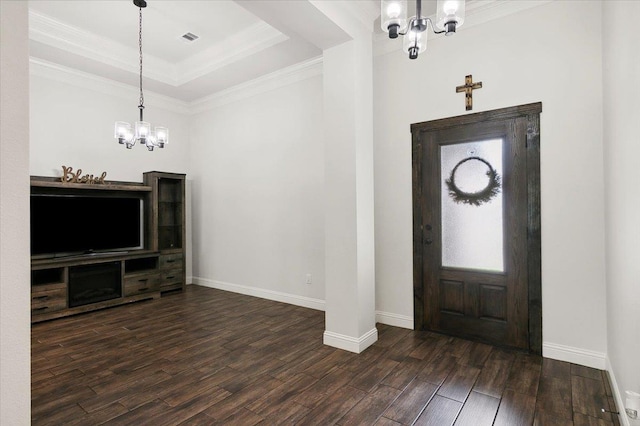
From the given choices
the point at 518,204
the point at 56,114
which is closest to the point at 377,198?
the point at 518,204

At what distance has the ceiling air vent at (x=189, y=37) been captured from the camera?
164 inches

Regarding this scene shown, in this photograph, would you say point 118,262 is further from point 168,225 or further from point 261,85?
point 261,85

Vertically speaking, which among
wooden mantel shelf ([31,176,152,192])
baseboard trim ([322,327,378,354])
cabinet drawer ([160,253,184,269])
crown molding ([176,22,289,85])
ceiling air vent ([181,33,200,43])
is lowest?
baseboard trim ([322,327,378,354])

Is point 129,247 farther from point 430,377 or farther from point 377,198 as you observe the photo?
point 430,377

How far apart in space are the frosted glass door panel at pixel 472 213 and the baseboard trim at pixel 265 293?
6.10 feet

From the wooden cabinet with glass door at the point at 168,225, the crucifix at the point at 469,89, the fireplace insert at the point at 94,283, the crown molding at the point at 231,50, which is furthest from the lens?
the wooden cabinet with glass door at the point at 168,225

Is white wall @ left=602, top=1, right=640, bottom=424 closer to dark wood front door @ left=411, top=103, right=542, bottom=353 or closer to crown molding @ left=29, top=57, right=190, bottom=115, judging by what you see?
dark wood front door @ left=411, top=103, right=542, bottom=353

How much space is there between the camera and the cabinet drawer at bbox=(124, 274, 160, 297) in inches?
188

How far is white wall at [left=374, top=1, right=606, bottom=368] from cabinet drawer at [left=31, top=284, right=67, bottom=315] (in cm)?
497

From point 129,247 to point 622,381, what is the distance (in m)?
5.71

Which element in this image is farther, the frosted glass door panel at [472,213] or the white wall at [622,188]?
the frosted glass door panel at [472,213]

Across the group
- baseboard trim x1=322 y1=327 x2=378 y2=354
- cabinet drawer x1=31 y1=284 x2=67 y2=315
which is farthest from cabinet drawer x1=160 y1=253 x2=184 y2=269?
baseboard trim x1=322 y1=327 x2=378 y2=354

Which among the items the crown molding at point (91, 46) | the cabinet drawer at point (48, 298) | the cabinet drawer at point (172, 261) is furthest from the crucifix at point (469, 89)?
the cabinet drawer at point (48, 298)
